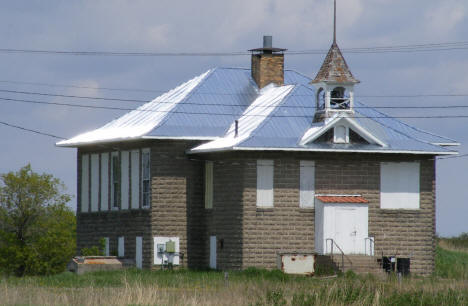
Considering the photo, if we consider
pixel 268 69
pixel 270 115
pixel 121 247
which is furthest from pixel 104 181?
pixel 270 115

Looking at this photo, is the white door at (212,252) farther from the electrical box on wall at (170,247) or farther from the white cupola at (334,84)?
the white cupola at (334,84)

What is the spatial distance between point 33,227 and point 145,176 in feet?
63.7

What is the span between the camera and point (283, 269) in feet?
168

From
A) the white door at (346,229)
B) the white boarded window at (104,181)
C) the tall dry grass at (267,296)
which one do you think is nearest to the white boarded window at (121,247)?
the white boarded window at (104,181)

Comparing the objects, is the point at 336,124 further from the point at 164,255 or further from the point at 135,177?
the point at 135,177

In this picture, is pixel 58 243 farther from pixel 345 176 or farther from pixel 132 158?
pixel 345 176

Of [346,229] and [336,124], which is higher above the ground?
[336,124]

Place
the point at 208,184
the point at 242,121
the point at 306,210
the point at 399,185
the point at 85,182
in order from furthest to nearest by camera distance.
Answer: the point at 85,182
the point at 242,121
the point at 208,184
the point at 399,185
the point at 306,210

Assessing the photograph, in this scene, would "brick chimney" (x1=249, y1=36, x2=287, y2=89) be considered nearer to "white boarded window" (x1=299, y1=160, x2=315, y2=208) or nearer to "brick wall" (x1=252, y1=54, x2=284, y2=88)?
"brick wall" (x1=252, y1=54, x2=284, y2=88)

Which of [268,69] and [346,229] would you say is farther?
[268,69]

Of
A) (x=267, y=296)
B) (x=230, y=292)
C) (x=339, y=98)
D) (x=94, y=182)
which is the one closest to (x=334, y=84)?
(x=339, y=98)

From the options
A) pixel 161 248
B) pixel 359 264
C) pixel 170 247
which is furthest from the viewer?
pixel 161 248

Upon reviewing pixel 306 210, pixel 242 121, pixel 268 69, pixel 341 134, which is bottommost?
pixel 306 210

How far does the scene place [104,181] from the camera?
2302 inches
